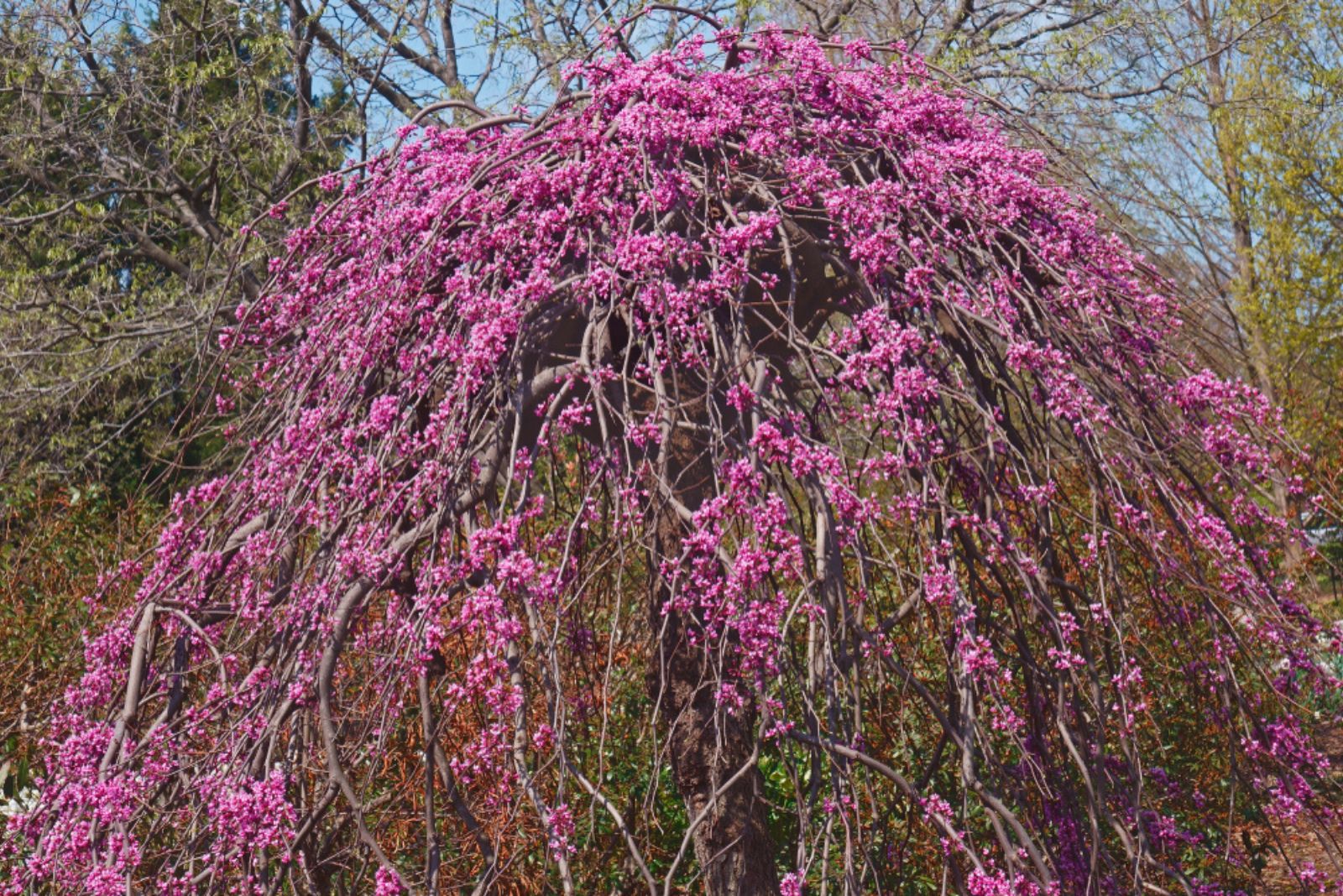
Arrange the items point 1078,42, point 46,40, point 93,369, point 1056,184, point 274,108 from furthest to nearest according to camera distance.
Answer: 1. point 274,108
2. point 93,369
3. point 46,40
4. point 1078,42
5. point 1056,184

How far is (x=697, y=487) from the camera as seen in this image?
2.60 meters

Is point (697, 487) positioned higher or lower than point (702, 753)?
higher

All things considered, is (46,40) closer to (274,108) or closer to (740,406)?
(274,108)

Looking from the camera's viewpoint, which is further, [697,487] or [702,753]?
[702,753]

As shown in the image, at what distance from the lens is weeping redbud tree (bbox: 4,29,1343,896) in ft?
6.99

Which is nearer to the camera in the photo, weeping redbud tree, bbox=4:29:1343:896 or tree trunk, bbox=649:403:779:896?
weeping redbud tree, bbox=4:29:1343:896

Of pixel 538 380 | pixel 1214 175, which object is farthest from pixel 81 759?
pixel 1214 175

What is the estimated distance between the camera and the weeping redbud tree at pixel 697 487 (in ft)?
6.99

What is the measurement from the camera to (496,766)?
89.7 inches

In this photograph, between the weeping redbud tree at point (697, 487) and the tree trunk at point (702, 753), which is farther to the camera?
the tree trunk at point (702, 753)

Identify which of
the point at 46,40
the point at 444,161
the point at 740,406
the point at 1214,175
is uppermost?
the point at 1214,175

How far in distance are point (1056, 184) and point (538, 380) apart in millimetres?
1244

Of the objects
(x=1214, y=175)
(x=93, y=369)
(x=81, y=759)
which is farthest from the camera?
(x=1214, y=175)

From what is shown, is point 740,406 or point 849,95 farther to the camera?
point 849,95
